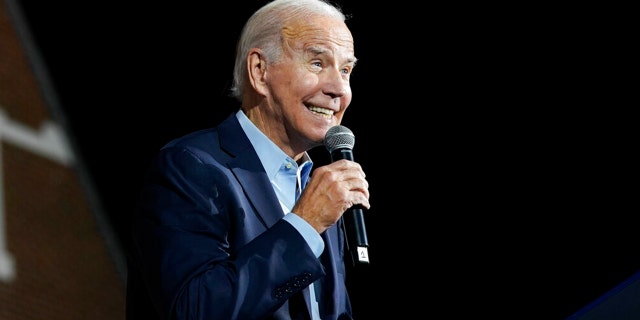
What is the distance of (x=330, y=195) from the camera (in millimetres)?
1663

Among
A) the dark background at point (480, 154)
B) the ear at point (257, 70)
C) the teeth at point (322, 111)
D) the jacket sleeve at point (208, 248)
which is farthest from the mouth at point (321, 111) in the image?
the dark background at point (480, 154)

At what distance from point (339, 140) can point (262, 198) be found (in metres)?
0.18

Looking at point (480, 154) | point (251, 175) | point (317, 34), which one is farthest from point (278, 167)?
point (480, 154)

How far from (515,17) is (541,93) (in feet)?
0.91

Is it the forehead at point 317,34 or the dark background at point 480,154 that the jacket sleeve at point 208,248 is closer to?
the forehead at point 317,34

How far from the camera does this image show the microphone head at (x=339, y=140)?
72.1 inches

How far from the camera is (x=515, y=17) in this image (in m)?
3.45

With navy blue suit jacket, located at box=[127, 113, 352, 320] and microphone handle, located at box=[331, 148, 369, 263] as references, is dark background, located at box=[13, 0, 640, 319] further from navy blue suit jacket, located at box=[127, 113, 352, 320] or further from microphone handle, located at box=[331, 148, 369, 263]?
microphone handle, located at box=[331, 148, 369, 263]

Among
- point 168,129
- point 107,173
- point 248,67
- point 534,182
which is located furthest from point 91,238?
point 248,67

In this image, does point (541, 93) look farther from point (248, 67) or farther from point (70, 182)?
point (70, 182)

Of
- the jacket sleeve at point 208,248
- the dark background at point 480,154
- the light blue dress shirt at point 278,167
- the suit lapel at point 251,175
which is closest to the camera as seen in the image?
the jacket sleeve at point 208,248

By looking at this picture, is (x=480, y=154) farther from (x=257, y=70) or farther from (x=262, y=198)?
(x=262, y=198)

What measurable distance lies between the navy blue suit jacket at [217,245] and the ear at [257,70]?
0.09 metres

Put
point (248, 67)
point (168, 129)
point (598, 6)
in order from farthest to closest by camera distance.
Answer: point (168, 129) → point (598, 6) → point (248, 67)
